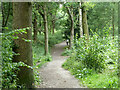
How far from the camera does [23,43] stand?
338 centimetres

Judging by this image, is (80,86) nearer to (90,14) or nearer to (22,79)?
(22,79)

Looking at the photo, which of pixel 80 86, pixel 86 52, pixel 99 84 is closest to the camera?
pixel 99 84

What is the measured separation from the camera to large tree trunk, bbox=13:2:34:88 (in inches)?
129

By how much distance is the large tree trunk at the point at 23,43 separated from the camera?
3.28m

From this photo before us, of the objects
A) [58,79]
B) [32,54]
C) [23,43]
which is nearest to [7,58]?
[23,43]

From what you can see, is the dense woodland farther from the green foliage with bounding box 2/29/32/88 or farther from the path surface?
the path surface

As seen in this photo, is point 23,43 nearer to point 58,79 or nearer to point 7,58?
point 7,58

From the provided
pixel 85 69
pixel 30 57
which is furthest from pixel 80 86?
pixel 30 57

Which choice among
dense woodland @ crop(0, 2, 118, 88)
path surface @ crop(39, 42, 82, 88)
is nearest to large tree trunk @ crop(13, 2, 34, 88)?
dense woodland @ crop(0, 2, 118, 88)

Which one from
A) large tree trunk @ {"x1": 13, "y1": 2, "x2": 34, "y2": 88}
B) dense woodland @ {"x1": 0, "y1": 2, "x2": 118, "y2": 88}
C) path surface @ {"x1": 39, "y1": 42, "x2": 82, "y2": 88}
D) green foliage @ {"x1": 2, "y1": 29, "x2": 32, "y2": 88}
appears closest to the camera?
green foliage @ {"x1": 2, "y1": 29, "x2": 32, "y2": 88}

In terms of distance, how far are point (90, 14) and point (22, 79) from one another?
35.2 ft

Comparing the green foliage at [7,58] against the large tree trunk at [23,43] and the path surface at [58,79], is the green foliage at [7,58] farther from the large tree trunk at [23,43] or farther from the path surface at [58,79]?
Answer: the path surface at [58,79]

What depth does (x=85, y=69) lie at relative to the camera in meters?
5.50

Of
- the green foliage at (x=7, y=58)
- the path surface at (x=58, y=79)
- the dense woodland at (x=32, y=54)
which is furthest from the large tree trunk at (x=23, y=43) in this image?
the path surface at (x=58, y=79)
